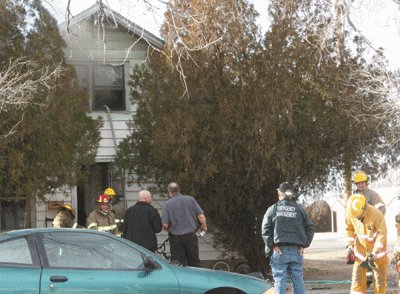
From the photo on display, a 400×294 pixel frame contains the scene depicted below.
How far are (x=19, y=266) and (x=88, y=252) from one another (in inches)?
27.4

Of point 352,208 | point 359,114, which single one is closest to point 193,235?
point 352,208

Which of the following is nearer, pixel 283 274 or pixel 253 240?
pixel 283 274

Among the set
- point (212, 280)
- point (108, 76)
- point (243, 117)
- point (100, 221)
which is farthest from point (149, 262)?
point (108, 76)

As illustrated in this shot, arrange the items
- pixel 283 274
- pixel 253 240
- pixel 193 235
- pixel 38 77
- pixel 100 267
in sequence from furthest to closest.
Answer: pixel 253 240 < pixel 38 77 < pixel 193 235 < pixel 283 274 < pixel 100 267

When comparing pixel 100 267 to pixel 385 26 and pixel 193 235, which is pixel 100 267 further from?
pixel 385 26

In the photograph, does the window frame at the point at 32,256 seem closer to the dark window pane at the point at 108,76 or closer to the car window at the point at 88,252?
the car window at the point at 88,252

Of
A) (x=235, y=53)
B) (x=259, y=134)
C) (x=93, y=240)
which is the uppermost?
(x=235, y=53)

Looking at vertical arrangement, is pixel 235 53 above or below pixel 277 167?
above

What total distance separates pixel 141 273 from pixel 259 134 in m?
5.00

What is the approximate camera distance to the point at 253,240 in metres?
11.1

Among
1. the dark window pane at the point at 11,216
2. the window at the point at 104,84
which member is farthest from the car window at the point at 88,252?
the window at the point at 104,84

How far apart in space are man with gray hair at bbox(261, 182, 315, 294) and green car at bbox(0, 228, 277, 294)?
4.07 ft

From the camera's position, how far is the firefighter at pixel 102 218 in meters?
9.16

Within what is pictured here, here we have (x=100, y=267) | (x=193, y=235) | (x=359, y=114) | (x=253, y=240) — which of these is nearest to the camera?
(x=100, y=267)
